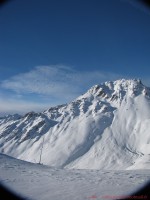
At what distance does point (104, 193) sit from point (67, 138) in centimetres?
14408

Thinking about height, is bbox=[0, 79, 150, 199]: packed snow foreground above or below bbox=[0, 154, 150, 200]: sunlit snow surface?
above

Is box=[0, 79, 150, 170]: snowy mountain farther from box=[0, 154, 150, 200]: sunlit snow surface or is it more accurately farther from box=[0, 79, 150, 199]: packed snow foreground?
box=[0, 154, 150, 200]: sunlit snow surface

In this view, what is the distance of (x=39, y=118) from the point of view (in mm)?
197875

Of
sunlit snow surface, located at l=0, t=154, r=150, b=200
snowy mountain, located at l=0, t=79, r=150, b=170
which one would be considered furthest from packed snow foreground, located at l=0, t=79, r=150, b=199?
sunlit snow surface, located at l=0, t=154, r=150, b=200

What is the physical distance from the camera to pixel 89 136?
149 metres

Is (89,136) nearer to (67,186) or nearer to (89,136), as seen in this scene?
(89,136)

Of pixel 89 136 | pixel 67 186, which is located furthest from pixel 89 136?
pixel 67 186

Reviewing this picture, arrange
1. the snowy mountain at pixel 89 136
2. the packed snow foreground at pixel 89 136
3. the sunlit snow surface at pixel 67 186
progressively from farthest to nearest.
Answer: the snowy mountain at pixel 89 136 → the packed snow foreground at pixel 89 136 → the sunlit snow surface at pixel 67 186

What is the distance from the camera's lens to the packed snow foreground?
12574 centimetres

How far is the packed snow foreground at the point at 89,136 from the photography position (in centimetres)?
12574

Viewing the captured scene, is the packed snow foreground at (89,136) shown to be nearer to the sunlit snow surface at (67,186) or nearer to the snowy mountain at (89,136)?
the snowy mountain at (89,136)

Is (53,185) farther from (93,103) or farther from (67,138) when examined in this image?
(93,103)

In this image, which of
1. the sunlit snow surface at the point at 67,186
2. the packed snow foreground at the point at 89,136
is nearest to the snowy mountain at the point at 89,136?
the packed snow foreground at the point at 89,136

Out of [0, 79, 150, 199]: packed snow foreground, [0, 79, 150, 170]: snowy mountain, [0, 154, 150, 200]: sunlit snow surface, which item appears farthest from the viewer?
[0, 79, 150, 170]: snowy mountain
